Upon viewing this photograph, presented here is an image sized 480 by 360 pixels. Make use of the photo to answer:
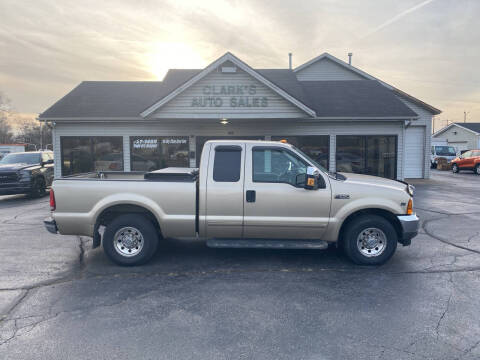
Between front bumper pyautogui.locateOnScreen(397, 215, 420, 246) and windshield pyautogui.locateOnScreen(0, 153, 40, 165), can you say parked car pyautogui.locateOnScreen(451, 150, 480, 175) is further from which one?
windshield pyautogui.locateOnScreen(0, 153, 40, 165)

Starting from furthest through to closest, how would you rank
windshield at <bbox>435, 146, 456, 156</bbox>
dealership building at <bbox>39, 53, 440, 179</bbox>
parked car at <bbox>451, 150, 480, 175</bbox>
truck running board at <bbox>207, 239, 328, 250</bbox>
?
windshield at <bbox>435, 146, 456, 156</bbox> → parked car at <bbox>451, 150, 480, 175</bbox> → dealership building at <bbox>39, 53, 440, 179</bbox> → truck running board at <bbox>207, 239, 328, 250</bbox>

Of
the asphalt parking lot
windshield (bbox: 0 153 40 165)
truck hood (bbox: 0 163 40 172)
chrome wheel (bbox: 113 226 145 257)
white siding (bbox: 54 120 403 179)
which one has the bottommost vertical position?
the asphalt parking lot

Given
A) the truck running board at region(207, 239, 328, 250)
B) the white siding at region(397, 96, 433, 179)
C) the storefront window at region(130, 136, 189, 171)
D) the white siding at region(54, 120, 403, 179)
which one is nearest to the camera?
the truck running board at region(207, 239, 328, 250)

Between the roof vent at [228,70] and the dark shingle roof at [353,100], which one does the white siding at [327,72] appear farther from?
the roof vent at [228,70]

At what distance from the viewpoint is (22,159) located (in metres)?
14.5

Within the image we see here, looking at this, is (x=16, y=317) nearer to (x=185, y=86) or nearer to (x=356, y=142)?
(x=185, y=86)

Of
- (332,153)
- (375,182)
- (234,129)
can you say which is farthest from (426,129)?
(375,182)

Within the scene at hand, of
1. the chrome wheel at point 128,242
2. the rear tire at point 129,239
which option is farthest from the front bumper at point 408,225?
the chrome wheel at point 128,242

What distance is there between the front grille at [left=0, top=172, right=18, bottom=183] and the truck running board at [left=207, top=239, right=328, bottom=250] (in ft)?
35.0

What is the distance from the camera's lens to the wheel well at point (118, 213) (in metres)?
5.52

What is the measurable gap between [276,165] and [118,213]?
8.88ft

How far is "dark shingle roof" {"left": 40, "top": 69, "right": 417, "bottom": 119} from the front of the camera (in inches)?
593

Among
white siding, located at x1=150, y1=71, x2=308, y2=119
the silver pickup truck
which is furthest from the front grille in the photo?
the silver pickup truck

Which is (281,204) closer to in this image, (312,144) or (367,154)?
(312,144)
